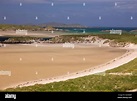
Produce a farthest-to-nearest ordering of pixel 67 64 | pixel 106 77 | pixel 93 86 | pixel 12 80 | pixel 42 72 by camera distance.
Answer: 1. pixel 67 64
2. pixel 42 72
3. pixel 106 77
4. pixel 12 80
5. pixel 93 86

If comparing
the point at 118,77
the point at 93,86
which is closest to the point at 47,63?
the point at 118,77

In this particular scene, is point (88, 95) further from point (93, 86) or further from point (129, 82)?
point (129, 82)

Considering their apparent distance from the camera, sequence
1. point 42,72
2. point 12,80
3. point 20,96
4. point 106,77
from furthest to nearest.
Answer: point 42,72 < point 106,77 < point 12,80 < point 20,96

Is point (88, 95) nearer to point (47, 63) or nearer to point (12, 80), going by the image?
point (12, 80)

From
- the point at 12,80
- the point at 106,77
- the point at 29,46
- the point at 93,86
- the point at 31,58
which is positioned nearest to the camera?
the point at 93,86

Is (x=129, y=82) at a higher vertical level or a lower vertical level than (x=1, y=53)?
lower

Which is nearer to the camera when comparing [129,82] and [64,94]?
[64,94]

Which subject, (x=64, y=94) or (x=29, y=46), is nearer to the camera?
(x=64, y=94)

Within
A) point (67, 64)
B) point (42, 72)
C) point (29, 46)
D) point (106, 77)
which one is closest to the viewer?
point (106, 77)

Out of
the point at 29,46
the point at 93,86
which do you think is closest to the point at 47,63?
the point at 29,46
